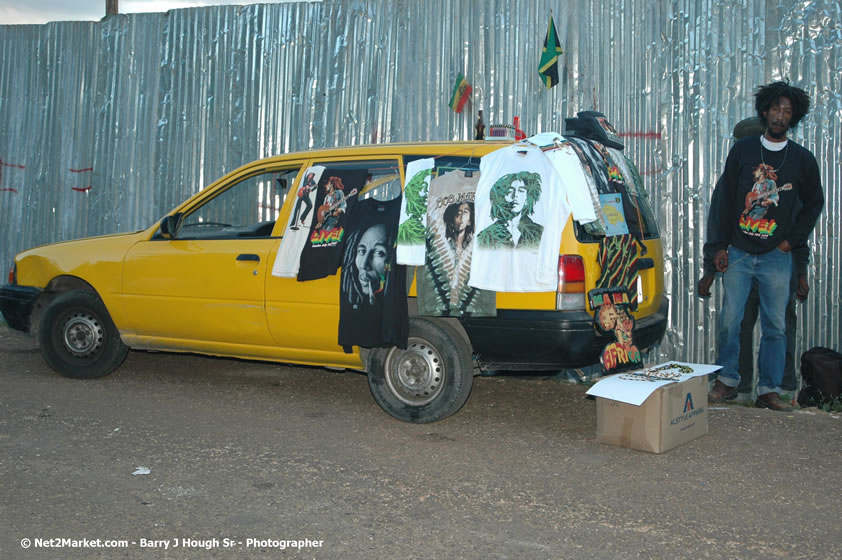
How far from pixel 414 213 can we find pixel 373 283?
0.54 meters

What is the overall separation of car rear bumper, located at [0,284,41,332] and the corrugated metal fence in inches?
106

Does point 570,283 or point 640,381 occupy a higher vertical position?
point 570,283

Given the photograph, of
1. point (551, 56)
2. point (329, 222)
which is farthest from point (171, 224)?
point (551, 56)

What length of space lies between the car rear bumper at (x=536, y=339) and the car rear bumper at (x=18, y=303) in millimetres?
3872

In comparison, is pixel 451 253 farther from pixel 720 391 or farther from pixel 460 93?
pixel 460 93

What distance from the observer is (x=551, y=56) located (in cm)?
808

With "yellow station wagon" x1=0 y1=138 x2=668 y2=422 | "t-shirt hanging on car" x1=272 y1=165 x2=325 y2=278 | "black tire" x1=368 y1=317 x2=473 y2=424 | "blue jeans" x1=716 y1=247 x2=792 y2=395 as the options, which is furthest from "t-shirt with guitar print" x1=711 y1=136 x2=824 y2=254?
"t-shirt hanging on car" x1=272 y1=165 x2=325 y2=278

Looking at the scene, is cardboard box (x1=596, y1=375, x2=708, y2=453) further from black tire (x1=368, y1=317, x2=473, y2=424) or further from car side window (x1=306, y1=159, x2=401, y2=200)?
car side window (x1=306, y1=159, x2=401, y2=200)

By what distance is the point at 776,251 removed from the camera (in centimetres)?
668

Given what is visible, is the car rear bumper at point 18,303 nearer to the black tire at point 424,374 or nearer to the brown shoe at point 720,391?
the black tire at point 424,374

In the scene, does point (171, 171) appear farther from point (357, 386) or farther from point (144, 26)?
point (357, 386)

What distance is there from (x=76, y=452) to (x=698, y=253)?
5026mm

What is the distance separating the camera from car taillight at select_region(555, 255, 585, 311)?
553 centimetres

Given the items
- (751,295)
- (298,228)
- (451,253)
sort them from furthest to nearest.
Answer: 1. (751,295)
2. (298,228)
3. (451,253)
